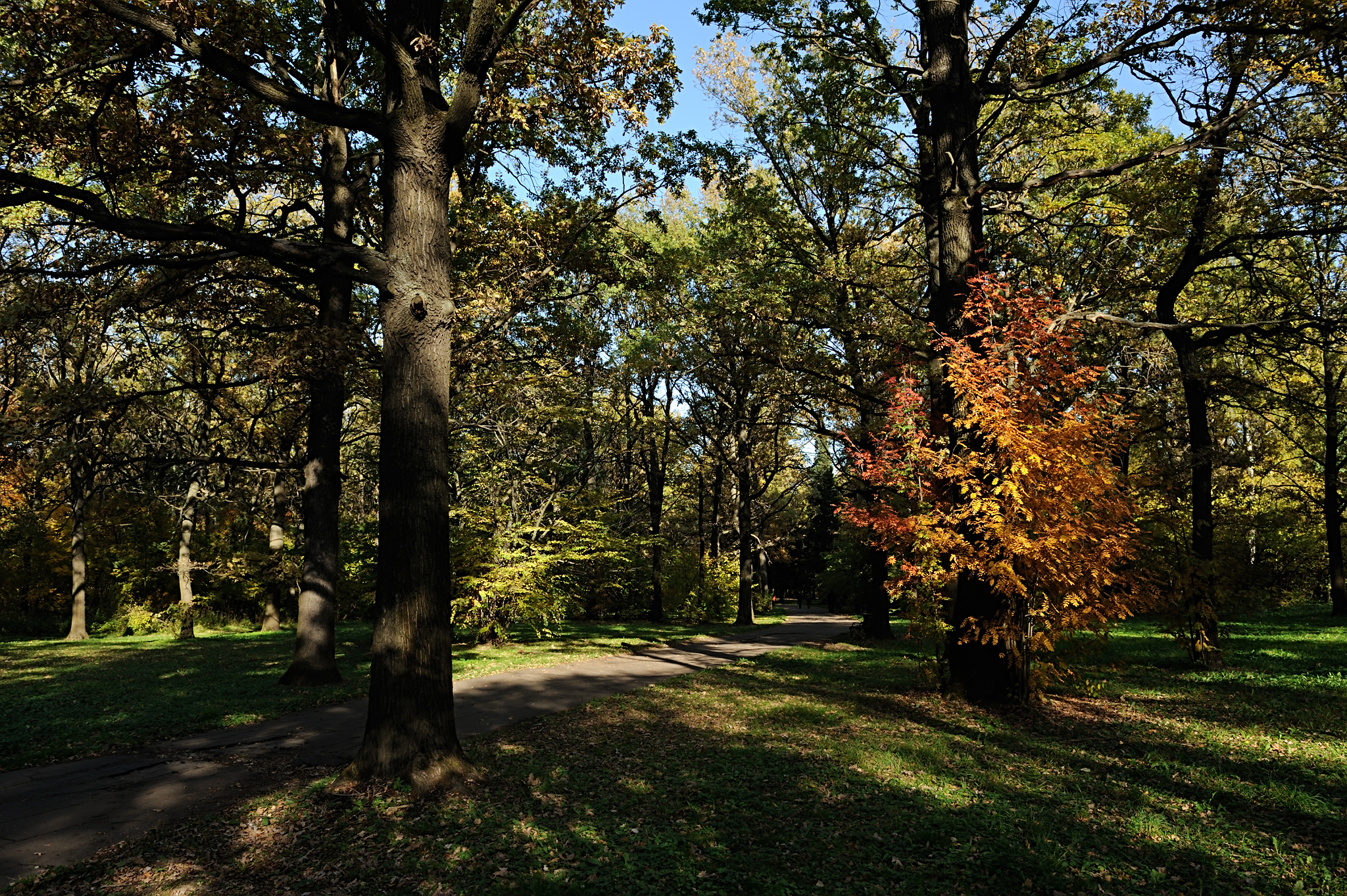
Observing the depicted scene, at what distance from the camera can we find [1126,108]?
15000mm

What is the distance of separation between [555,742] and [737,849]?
317cm

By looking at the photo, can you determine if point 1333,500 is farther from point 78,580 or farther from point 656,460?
point 78,580

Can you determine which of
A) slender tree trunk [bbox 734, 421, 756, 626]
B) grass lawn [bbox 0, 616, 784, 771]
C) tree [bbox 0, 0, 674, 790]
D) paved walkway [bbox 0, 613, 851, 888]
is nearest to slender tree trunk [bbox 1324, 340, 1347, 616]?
slender tree trunk [bbox 734, 421, 756, 626]

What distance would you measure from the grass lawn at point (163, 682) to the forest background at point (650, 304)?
1.62 m

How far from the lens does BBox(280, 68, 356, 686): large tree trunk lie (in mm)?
10586

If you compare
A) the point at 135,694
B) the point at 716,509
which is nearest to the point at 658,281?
the point at 135,694

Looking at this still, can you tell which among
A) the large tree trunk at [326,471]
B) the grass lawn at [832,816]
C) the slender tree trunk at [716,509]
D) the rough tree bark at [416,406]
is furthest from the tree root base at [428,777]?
the slender tree trunk at [716,509]

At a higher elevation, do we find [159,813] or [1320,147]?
[1320,147]

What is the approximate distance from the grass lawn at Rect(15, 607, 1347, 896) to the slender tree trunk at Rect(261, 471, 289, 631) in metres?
15.1

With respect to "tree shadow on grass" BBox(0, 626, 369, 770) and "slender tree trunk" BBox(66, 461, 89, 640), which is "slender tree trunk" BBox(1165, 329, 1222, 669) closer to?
"tree shadow on grass" BBox(0, 626, 369, 770)

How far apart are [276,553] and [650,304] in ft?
44.5

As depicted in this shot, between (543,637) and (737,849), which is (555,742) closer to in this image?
(737,849)

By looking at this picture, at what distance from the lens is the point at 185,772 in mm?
6016

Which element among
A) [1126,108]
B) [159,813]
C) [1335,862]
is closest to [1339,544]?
[1126,108]
